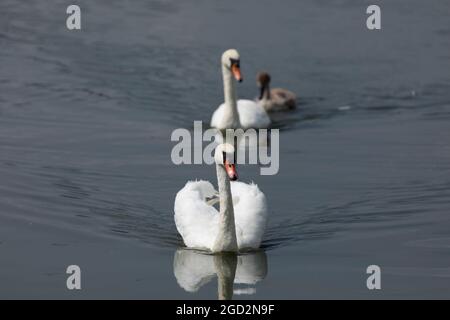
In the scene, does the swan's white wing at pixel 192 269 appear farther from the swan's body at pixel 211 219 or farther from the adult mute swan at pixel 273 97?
the adult mute swan at pixel 273 97

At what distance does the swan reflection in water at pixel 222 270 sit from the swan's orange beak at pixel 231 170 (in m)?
1.04

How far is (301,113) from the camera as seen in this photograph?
2089 cm

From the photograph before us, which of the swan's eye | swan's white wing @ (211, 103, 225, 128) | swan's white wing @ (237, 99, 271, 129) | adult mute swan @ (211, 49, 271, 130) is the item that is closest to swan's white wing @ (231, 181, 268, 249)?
the swan's eye

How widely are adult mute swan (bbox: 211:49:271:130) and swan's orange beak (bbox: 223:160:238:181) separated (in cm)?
689

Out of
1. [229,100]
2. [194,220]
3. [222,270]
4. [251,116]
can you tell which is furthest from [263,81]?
[222,270]

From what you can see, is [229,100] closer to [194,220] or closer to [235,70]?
[235,70]

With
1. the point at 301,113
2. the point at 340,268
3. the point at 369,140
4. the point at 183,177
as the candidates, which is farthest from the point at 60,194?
the point at 301,113

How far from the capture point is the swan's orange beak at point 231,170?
1177cm

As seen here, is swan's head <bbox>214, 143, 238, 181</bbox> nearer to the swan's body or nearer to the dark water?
the swan's body

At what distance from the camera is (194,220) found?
12727mm

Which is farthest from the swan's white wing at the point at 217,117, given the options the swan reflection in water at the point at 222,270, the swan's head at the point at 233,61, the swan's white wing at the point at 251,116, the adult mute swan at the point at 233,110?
the swan reflection in water at the point at 222,270

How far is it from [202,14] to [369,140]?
9.22m

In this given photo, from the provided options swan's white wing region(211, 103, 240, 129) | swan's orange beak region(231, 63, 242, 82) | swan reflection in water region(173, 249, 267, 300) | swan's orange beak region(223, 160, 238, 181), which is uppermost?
swan's orange beak region(231, 63, 242, 82)

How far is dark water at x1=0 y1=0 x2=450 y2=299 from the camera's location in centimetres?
1202
